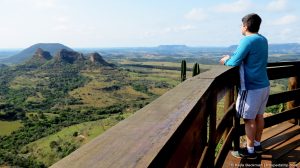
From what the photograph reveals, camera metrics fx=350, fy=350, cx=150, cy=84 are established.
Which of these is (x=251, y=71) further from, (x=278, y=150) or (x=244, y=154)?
(x=278, y=150)

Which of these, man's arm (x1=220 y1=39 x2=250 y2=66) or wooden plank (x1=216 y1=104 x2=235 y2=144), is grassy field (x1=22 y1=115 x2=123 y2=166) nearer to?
wooden plank (x1=216 y1=104 x2=235 y2=144)

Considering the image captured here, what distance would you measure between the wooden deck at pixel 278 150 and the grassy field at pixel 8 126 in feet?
255

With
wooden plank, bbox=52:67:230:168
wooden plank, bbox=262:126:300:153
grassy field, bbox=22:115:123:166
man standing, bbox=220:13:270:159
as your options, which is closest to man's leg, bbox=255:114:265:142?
man standing, bbox=220:13:270:159

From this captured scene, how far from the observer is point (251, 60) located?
3270 millimetres

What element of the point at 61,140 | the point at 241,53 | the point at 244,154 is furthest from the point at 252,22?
the point at 61,140

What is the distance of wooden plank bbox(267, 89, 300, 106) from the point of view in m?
4.27

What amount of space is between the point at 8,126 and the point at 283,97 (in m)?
86.0

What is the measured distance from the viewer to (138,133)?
4.29 feet

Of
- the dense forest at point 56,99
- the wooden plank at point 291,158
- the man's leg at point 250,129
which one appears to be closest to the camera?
the man's leg at point 250,129

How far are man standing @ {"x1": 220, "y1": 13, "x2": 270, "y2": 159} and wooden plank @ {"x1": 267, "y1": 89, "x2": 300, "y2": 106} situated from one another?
79 centimetres

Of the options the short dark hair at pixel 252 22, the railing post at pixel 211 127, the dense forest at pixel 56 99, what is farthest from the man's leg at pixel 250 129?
the dense forest at pixel 56 99

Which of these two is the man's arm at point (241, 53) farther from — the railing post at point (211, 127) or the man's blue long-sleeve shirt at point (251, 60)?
the railing post at point (211, 127)

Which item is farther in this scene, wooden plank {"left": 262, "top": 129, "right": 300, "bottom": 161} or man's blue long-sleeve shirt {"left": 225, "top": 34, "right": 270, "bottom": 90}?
wooden plank {"left": 262, "top": 129, "right": 300, "bottom": 161}

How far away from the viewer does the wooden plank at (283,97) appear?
4.27 m
